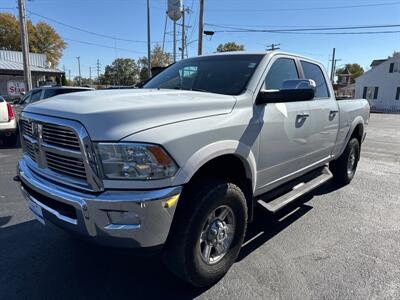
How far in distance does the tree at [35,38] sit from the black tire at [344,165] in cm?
6882

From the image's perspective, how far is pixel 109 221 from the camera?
7.21 ft

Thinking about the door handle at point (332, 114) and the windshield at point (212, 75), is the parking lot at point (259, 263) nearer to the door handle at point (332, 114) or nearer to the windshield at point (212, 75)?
the door handle at point (332, 114)

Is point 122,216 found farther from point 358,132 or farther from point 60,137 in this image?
point 358,132

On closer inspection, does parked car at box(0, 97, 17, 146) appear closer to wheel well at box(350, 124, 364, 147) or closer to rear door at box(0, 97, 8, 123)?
rear door at box(0, 97, 8, 123)

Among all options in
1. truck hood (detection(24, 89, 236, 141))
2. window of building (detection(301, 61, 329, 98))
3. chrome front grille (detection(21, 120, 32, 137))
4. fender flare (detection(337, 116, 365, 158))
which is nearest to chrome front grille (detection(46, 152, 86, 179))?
truck hood (detection(24, 89, 236, 141))

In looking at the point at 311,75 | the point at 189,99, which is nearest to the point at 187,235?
the point at 189,99

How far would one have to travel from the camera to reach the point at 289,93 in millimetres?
2992

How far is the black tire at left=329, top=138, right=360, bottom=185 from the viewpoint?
5629 millimetres

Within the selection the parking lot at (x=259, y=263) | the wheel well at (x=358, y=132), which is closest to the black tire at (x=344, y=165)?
the wheel well at (x=358, y=132)

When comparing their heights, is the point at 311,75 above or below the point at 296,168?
above

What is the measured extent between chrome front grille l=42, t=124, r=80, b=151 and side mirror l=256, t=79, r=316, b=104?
1637 mm

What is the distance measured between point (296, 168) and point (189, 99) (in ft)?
5.90

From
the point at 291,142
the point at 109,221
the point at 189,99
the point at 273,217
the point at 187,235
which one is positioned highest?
the point at 189,99

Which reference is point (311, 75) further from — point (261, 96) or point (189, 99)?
point (189, 99)
